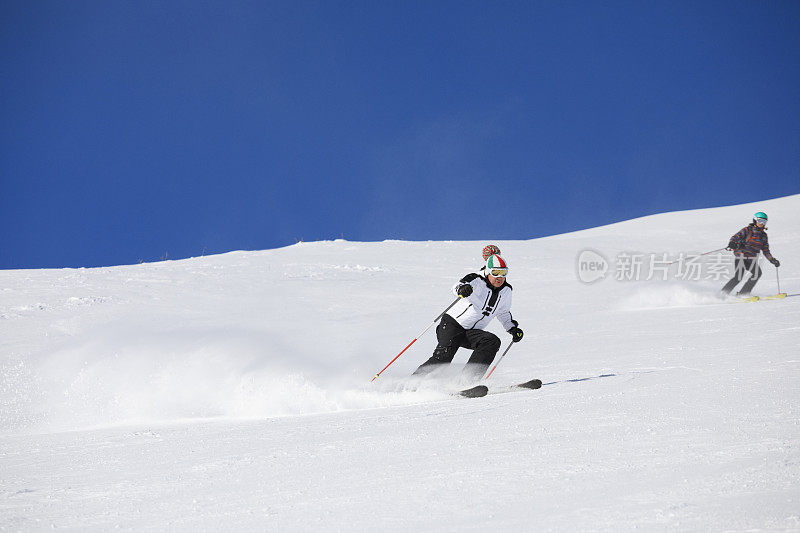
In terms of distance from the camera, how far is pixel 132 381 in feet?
20.8

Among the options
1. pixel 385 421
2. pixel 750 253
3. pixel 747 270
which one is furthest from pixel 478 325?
pixel 750 253

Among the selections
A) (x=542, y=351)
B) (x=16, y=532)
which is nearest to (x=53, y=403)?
(x=16, y=532)

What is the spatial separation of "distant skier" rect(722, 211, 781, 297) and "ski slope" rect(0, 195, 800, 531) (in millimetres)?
687

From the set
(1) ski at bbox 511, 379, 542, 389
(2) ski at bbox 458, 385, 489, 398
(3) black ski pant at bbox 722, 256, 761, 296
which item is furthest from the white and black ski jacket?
(3) black ski pant at bbox 722, 256, 761, 296

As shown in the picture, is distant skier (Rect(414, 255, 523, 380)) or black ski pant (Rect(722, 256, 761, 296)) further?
black ski pant (Rect(722, 256, 761, 296))

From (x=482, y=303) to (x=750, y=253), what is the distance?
8.32 meters

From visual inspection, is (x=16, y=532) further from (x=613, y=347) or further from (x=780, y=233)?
(x=780, y=233)

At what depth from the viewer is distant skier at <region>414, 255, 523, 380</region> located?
622cm

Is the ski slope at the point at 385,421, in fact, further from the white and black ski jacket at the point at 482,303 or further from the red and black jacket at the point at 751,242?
the red and black jacket at the point at 751,242

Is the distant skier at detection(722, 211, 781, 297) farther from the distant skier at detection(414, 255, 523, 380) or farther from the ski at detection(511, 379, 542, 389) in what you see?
the ski at detection(511, 379, 542, 389)

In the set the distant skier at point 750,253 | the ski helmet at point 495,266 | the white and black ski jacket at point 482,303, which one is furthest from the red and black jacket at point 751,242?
the ski helmet at point 495,266

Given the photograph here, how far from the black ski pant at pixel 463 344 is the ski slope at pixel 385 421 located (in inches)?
10.8

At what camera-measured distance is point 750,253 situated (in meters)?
12.2

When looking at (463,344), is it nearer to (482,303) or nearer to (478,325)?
(478,325)
